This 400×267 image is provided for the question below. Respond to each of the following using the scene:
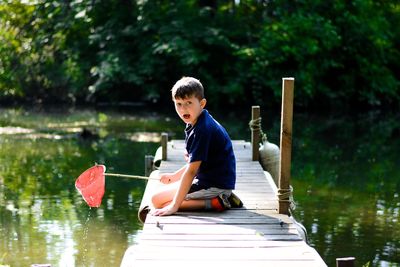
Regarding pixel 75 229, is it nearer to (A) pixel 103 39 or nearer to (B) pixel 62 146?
(B) pixel 62 146

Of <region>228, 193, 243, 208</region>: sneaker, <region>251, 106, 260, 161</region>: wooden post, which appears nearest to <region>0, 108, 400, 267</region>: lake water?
<region>251, 106, 260, 161</region>: wooden post

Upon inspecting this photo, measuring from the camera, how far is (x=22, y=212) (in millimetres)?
10766

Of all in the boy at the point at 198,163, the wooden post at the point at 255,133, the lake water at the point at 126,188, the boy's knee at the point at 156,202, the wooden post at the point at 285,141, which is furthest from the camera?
the wooden post at the point at 255,133

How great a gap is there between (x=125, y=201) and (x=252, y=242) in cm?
590

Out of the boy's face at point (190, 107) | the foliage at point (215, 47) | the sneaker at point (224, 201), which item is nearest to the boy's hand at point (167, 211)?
the sneaker at point (224, 201)

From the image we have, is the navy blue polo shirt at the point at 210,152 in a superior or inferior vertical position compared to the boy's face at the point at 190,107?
inferior

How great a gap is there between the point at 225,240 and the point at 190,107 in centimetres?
133

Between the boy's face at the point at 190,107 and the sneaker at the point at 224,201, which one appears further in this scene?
the sneaker at the point at 224,201

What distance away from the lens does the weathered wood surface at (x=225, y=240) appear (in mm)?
5477

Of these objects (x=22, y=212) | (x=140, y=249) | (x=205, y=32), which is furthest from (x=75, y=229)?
(x=205, y=32)

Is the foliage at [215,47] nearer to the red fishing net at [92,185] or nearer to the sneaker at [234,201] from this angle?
the red fishing net at [92,185]

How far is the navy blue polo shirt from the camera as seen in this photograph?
6.75m

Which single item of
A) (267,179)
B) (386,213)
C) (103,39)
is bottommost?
(386,213)

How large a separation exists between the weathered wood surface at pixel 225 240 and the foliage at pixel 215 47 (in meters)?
21.5
